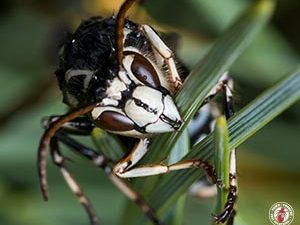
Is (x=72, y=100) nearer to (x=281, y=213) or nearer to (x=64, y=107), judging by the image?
(x=64, y=107)

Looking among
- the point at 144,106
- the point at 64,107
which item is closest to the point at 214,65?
the point at 144,106

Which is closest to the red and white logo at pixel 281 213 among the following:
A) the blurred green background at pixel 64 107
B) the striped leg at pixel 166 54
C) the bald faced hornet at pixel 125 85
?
the blurred green background at pixel 64 107

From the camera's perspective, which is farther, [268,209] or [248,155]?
[248,155]

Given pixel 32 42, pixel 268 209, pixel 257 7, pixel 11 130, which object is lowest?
pixel 268 209

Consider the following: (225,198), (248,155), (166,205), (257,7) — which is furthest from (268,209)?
(257,7)

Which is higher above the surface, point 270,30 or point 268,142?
point 270,30

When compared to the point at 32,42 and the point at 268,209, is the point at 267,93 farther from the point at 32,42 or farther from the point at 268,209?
the point at 32,42
